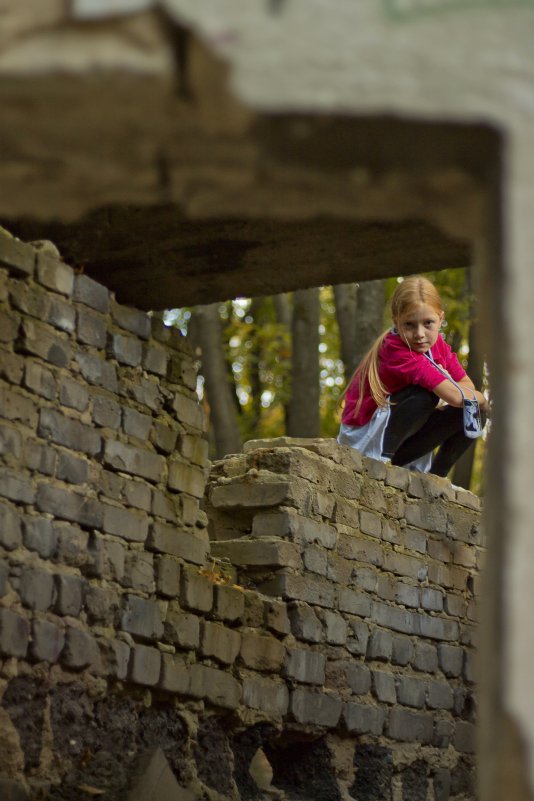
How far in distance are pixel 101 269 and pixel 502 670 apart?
13.1 ft

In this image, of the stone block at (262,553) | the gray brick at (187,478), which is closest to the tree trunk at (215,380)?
the stone block at (262,553)

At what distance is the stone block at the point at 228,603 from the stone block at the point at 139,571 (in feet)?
1.64

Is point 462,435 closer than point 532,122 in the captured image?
No

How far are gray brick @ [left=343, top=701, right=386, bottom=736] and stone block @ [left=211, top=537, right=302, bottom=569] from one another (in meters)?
0.85

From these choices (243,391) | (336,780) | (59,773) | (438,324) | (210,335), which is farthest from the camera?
(243,391)

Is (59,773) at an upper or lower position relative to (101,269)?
lower

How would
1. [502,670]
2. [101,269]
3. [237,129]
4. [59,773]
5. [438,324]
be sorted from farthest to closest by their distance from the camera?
[438,324]
[101,269]
[59,773]
[237,129]
[502,670]

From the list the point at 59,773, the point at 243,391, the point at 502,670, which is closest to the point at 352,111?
the point at 502,670

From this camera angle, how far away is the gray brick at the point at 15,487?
4.95m

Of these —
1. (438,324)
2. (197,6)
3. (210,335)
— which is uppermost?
(210,335)

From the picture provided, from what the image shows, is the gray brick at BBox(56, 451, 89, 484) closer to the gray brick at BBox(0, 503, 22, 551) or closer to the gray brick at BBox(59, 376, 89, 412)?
the gray brick at BBox(59, 376, 89, 412)

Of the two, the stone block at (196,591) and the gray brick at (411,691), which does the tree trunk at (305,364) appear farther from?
the stone block at (196,591)

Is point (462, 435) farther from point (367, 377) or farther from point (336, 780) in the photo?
point (336, 780)

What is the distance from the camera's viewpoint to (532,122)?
2.26 metres
